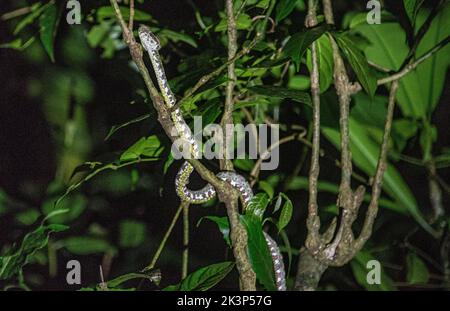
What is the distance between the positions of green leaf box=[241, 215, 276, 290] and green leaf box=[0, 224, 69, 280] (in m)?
0.26

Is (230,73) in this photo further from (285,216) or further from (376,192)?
(376,192)

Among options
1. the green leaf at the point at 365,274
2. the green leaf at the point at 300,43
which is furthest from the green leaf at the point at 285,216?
the green leaf at the point at 365,274

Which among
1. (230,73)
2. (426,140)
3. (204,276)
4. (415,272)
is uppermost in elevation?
(230,73)

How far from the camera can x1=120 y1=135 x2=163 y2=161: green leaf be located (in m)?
0.70

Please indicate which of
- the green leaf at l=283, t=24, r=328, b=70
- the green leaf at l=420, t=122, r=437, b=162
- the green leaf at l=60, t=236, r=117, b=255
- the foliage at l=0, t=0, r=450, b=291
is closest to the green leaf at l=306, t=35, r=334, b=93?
the foliage at l=0, t=0, r=450, b=291

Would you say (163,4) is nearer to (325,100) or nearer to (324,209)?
(325,100)

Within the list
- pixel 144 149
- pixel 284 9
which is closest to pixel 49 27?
pixel 144 149

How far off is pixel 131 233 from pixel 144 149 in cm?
56

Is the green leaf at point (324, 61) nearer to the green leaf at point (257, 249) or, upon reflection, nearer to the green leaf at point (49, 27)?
the green leaf at point (257, 249)

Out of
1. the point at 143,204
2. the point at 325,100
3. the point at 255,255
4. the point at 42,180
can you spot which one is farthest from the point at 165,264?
the point at 255,255

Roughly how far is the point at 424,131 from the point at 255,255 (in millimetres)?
675

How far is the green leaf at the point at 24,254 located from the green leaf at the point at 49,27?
0.23m

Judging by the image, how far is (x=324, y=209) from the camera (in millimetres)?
1059

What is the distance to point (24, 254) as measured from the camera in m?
0.74
